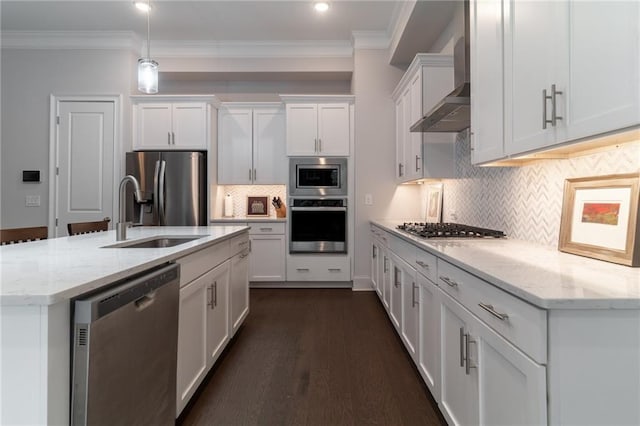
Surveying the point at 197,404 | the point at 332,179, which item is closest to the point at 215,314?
the point at 197,404

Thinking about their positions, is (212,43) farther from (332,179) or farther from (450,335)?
(450,335)

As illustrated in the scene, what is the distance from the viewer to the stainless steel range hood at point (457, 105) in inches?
89.1

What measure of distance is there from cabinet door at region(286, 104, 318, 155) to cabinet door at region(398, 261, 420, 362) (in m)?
2.33

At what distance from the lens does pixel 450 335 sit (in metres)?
1.62

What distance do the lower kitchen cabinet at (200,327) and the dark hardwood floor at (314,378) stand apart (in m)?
0.17

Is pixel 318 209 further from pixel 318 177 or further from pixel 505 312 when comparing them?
pixel 505 312

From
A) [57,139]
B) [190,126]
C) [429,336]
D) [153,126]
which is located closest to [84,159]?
[57,139]

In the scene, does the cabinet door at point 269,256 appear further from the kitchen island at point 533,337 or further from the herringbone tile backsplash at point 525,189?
the kitchen island at point 533,337

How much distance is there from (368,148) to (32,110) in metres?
4.10

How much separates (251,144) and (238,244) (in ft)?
7.25

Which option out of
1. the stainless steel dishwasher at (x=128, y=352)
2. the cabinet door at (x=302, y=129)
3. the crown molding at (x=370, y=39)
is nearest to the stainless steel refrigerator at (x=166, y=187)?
the cabinet door at (x=302, y=129)

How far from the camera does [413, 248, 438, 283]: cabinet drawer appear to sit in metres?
1.87

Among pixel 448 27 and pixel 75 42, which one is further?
pixel 75 42

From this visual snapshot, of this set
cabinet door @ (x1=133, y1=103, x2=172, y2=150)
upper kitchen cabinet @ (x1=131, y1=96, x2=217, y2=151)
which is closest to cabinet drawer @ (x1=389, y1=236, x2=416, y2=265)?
upper kitchen cabinet @ (x1=131, y1=96, x2=217, y2=151)
